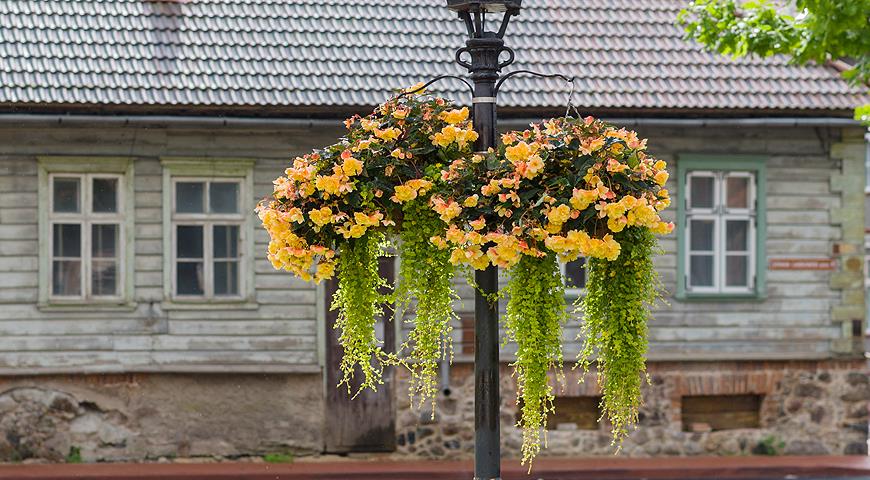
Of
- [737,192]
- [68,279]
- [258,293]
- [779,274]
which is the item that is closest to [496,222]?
[258,293]

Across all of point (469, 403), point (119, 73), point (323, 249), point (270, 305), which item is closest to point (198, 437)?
point (270, 305)

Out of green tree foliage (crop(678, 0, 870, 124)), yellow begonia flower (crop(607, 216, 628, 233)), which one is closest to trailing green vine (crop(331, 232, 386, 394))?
yellow begonia flower (crop(607, 216, 628, 233))

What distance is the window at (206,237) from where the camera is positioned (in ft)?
51.5

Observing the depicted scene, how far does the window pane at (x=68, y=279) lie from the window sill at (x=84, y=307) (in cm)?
16

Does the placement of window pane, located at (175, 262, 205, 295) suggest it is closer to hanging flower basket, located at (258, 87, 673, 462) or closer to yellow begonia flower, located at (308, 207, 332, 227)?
hanging flower basket, located at (258, 87, 673, 462)

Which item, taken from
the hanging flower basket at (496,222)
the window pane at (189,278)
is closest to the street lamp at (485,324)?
the hanging flower basket at (496,222)

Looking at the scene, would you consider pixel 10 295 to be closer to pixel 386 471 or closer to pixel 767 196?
pixel 386 471

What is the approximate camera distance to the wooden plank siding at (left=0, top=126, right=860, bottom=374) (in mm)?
15352

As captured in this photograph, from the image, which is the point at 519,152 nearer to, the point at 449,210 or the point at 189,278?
the point at 449,210

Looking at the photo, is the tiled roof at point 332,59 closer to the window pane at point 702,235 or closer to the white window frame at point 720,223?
the white window frame at point 720,223

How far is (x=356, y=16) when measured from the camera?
54.3 feet

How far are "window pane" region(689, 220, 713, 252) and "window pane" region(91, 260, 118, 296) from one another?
615cm

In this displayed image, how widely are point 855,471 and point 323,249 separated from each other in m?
10.4

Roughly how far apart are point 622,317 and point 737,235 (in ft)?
34.0
